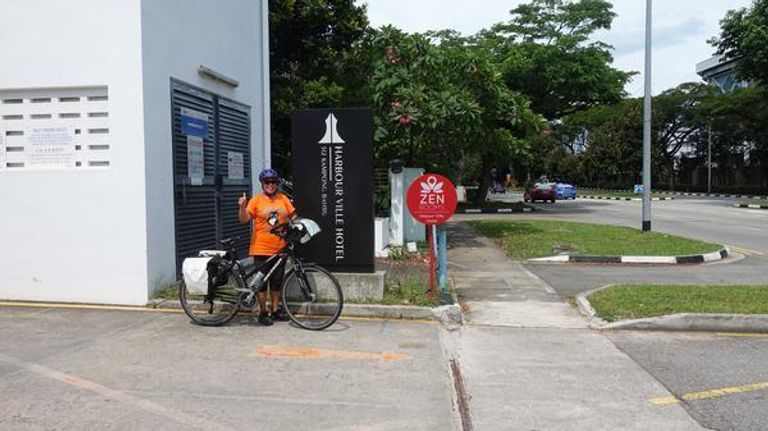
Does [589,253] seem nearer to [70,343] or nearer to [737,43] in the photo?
[70,343]

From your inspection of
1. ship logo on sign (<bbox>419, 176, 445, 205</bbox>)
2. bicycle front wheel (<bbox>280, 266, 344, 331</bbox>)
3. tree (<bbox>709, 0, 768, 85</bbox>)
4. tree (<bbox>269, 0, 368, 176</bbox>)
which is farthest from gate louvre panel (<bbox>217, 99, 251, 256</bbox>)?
tree (<bbox>709, 0, 768, 85</bbox>)

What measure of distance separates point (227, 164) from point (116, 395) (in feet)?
21.1

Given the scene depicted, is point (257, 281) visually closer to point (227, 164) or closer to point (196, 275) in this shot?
point (196, 275)

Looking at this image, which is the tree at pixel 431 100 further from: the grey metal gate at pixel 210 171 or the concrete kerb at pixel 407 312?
the concrete kerb at pixel 407 312

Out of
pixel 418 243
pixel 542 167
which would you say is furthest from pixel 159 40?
pixel 542 167

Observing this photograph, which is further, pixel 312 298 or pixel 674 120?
pixel 674 120

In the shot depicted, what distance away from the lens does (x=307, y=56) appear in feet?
66.4

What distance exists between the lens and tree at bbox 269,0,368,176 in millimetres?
18688

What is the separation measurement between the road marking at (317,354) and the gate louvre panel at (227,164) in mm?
4642

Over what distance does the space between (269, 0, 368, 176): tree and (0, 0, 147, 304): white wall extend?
9.67 meters

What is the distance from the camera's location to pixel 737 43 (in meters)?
35.6

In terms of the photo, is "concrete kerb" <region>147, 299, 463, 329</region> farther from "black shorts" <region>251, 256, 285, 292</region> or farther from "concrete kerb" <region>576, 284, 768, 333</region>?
"concrete kerb" <region>576, 284, 768, 333</region>

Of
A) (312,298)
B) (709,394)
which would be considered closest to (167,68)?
(312,298)

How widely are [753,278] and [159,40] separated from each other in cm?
993
